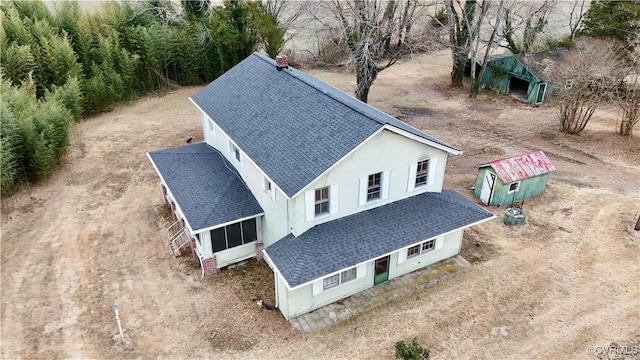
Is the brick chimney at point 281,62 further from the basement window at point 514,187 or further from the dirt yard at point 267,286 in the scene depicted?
the basement window at point 514,187

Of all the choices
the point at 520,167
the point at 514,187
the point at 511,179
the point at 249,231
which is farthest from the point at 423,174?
the point at 249,231

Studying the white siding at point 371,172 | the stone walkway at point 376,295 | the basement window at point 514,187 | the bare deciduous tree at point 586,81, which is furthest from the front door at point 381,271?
the bare deciduous tree at point 586,81

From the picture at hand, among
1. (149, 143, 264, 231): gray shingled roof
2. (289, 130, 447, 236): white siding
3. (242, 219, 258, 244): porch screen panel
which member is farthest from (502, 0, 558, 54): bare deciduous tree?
(242, 219, 258, 244): porch screen panel

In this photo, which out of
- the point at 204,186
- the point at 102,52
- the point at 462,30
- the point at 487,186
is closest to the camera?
the point at 204,186

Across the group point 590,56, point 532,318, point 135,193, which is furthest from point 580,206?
point 135,193

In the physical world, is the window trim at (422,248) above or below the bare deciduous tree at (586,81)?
below

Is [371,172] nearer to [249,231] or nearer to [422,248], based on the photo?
[422,248]

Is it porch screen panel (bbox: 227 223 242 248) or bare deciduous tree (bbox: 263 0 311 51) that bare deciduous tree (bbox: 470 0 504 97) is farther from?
porch screen panel (bbox: 227 223 242 248)
